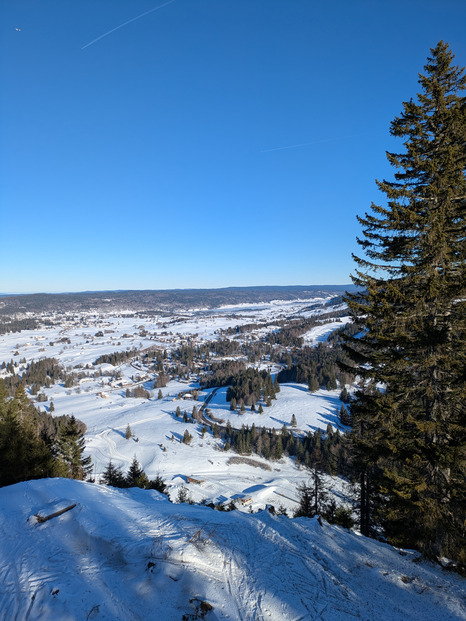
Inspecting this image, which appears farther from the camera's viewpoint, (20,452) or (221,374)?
(221,374)

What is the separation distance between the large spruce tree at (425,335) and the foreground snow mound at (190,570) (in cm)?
133

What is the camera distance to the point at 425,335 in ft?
25.6

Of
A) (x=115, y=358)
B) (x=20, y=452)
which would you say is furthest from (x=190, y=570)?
(x=115, y=358)

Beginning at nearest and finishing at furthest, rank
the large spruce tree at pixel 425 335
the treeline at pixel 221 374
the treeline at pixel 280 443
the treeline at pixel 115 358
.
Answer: the large spruce tree at pixel 425 335, the treeline at pixel 280 443, the treeline at pixel 221 374, the treeline at pixel 115 358

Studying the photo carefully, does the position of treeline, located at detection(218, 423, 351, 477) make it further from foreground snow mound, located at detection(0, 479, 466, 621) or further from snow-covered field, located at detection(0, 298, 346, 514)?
foreground snow mound, located at detection(0, 479, 466, 621)

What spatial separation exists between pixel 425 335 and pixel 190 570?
27.6 ft

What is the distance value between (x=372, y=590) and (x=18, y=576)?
8.44 m

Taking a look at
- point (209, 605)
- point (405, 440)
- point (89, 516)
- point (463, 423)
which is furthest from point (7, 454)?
point (463, 423)

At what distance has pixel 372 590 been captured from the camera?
721 cm

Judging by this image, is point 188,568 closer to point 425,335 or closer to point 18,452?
point 425,335

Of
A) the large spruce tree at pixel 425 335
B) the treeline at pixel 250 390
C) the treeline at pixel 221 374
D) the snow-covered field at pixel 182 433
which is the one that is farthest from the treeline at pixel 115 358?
the large spruce tree at pixel 425 335

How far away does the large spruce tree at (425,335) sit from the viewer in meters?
7.77

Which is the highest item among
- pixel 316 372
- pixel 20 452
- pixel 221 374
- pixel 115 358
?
pixel 20 452

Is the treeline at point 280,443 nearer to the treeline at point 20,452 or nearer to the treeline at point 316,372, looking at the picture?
the treeline at point 316,372
